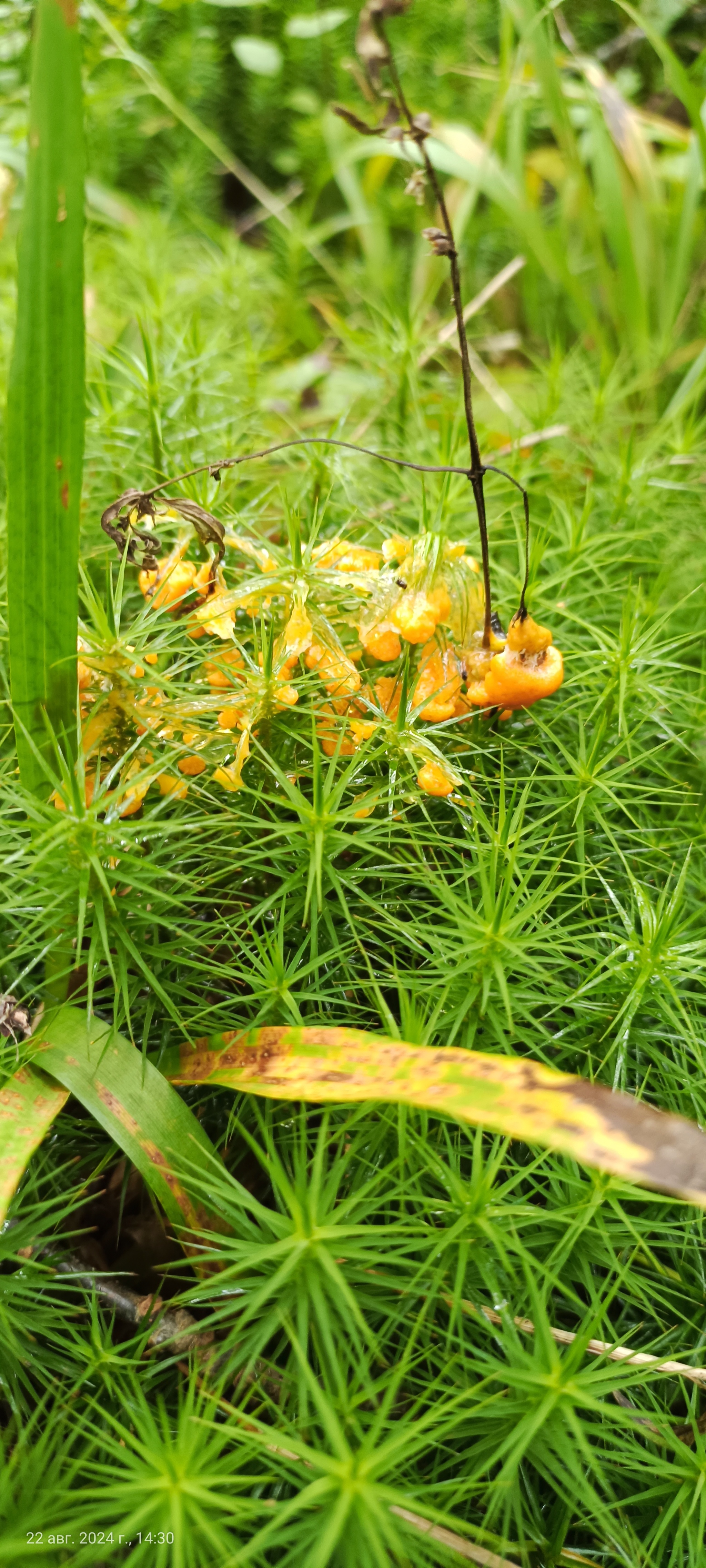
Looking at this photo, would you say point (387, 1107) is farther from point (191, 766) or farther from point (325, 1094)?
point (191, 766)

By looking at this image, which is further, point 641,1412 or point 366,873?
point 366,873

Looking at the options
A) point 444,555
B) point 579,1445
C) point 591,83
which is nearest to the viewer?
point 579,1445

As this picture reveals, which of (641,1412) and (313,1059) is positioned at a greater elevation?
(313,1059)

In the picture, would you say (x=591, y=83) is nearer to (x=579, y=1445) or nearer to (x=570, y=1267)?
(x=570, y=1267)

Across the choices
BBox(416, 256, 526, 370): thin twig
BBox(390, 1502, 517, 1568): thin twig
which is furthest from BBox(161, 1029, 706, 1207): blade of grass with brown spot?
BBox(416, 256, 526, 370): thin twig

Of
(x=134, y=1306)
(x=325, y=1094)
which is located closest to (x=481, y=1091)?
(x=325, y=1094)

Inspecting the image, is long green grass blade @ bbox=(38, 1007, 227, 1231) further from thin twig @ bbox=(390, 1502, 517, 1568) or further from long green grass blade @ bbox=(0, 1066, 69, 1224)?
thin twig @ bbox=(390, 1502, 517, 1568)

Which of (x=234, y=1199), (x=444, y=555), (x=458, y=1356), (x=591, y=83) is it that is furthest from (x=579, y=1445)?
(x=591, y=83)
